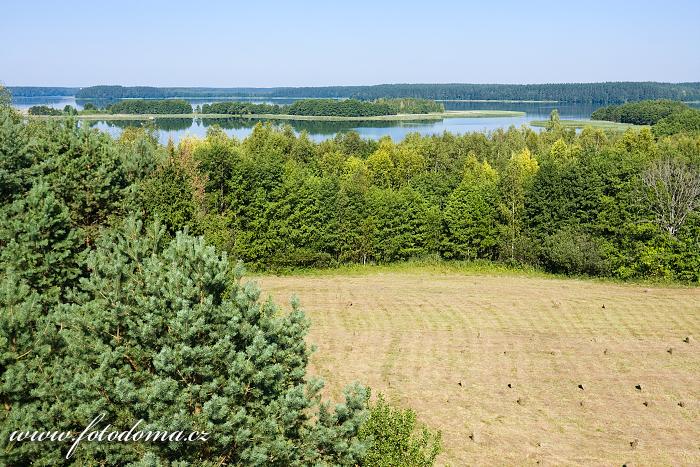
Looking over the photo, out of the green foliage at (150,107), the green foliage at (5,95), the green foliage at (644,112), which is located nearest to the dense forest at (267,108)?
the green foliage at (150,107)

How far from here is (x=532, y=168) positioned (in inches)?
2158

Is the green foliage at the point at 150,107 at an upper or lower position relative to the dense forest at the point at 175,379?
upper

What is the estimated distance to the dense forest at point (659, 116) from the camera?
3270 inches

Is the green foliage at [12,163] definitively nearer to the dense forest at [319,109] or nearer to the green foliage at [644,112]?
the green foliage at [644,112]

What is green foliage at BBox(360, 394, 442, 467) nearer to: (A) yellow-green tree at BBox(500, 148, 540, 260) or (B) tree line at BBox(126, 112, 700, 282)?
(B) tree line at BBox(126, 112, 700, 282)

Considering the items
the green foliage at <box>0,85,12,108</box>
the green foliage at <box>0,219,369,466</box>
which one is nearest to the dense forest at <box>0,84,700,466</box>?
the green foliage at <box>0,219,369,466</box>

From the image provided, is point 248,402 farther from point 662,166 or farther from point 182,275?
point 662,166

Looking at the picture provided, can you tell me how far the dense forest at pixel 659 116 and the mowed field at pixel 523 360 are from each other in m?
56.8

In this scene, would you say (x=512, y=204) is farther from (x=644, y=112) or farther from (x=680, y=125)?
(x=644, y=112)

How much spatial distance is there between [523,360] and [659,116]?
11315cm

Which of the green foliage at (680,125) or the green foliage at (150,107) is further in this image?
the green foliage at (150,107)

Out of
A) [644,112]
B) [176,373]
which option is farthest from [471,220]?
[644,112]

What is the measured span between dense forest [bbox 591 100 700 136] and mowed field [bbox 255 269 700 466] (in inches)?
2235

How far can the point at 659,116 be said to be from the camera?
120m
